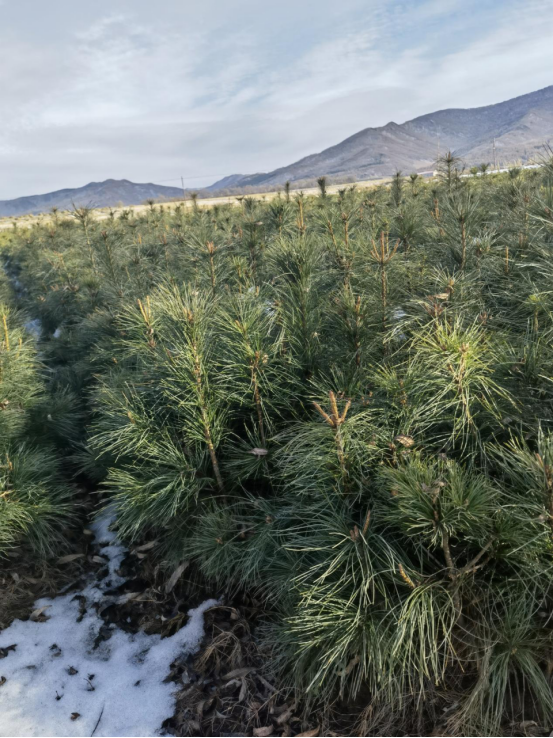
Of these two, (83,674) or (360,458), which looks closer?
(360,458)

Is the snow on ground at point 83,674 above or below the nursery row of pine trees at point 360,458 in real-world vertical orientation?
below

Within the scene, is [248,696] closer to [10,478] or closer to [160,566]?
[160,566]

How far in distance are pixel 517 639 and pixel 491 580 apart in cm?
24

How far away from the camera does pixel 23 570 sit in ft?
11.8

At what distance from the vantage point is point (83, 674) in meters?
2.83

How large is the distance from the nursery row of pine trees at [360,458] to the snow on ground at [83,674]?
57 centimetres

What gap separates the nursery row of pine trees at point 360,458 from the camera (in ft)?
6.15

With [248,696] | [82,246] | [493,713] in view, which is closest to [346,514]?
[493,713]

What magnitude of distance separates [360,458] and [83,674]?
2.33 m

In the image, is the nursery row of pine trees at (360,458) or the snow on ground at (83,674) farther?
the snow on ground at (83,674)

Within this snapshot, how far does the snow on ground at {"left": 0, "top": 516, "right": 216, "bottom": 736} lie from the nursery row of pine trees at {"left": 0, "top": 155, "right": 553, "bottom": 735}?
0.57 metres

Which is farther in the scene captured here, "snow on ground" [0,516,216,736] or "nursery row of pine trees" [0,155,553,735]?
"snow on ground" [0,516,216,736]

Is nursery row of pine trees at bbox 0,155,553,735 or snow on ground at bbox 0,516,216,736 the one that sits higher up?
nursery row of pine trees at bbox 0,155,553,735

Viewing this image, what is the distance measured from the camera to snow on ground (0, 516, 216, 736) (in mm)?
2520
